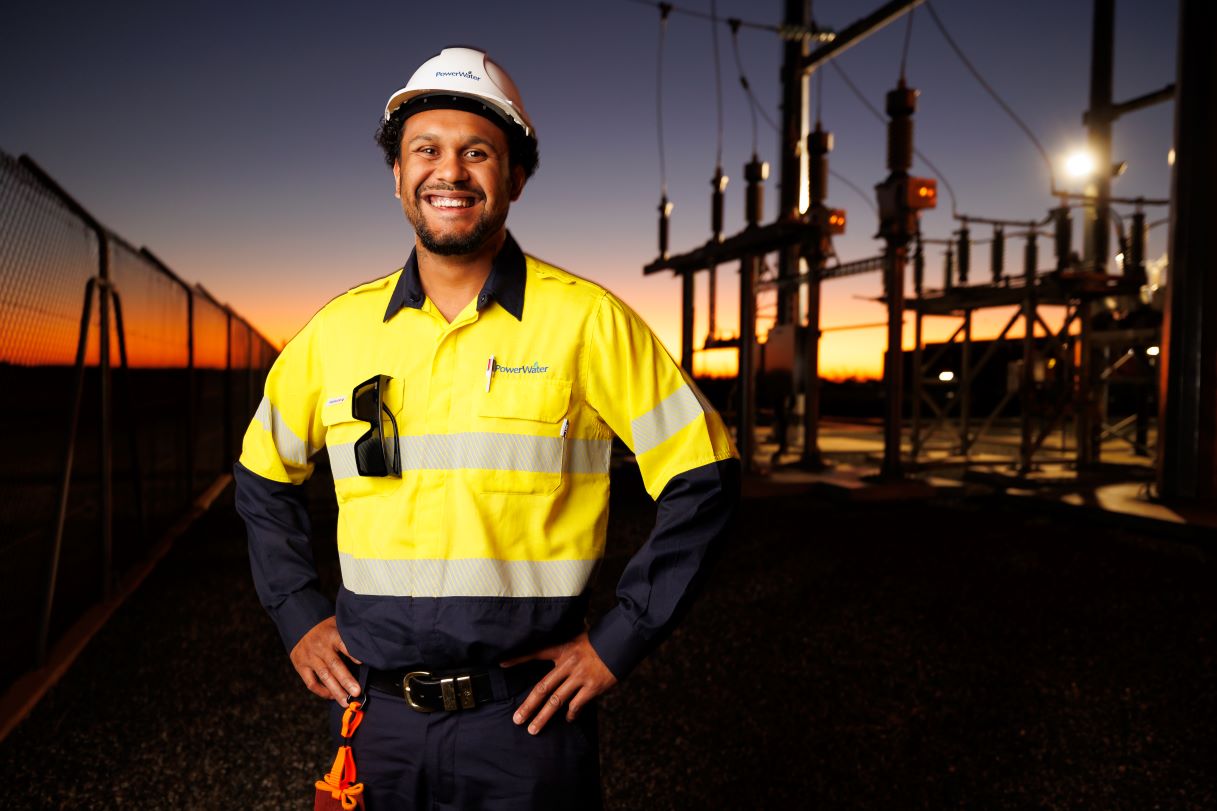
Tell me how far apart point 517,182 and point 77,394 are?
3.32 meters

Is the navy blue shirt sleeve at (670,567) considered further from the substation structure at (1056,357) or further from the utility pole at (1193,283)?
the substation structure at (1056,357)

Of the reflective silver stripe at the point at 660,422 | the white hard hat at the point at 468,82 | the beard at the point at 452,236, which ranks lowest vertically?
the reflective silver stripe at the point at 660,422

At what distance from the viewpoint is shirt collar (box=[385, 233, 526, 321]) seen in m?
1.65

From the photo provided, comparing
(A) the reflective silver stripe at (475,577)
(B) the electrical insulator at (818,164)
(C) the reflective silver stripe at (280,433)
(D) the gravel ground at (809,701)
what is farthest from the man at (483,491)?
(B) the electrical insulator at (818,164)

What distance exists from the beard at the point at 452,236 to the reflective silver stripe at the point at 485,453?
405 millimetres

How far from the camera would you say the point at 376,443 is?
62.8 inches

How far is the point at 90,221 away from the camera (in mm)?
4562

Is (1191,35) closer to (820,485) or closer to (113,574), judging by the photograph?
(820,485)

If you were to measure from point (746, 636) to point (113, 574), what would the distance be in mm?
4052

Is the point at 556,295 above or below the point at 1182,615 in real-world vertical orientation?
above

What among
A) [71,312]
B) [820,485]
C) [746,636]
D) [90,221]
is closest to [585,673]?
[746,636]

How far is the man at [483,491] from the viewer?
5.12 ft

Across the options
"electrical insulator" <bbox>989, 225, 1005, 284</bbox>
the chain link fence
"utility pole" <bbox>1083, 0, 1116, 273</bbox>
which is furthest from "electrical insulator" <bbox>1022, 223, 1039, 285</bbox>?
the chain link fence

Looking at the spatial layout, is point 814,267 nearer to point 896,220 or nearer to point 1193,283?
point 896,220
